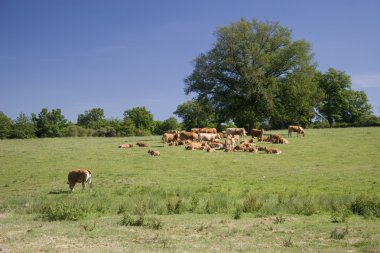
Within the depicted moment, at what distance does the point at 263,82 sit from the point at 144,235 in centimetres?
4149

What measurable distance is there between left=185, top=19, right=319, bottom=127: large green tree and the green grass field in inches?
841

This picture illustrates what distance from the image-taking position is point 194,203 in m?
15.8

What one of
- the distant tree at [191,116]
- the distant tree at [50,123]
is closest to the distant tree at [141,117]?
the distant tree at [191,116]

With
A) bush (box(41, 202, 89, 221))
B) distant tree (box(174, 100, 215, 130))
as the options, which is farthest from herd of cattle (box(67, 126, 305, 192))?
distant tree (box(174, 100, 215, 130))

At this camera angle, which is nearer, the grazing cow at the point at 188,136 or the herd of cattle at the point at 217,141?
the herd of cattle at the point at 217,141

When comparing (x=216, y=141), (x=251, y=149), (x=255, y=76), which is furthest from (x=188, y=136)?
(x=255, y=76)

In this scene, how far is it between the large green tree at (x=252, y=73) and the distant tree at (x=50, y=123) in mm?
56536

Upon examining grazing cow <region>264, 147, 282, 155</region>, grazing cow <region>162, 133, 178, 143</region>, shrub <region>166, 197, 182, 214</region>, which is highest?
grazing cow <region>162, 133, 178, 143</region>

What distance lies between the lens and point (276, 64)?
52.2 meters

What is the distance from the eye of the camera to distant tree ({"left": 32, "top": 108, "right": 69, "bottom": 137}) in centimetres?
10169

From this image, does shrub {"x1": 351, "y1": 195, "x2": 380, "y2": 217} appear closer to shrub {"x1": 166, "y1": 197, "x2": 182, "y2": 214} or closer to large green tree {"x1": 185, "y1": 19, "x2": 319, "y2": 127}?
shrub {"x1": 166, "y1": 197, "x2": 182, "y2": 214}

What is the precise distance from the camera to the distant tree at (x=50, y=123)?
102 m

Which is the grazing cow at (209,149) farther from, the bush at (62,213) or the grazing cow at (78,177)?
the bush at (62,213)

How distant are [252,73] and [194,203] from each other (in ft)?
119
